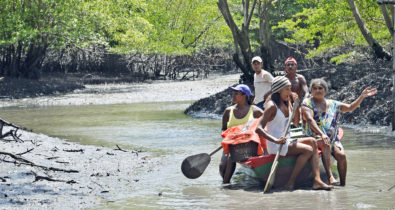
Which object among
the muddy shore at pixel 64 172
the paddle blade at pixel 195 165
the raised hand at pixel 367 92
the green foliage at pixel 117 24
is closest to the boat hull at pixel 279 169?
the paddle blade at pixel 195 165

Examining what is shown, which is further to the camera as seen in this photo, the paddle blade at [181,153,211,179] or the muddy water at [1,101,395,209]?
the paddle blade at [181,153,211,179]

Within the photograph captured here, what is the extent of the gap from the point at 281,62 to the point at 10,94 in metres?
24.6

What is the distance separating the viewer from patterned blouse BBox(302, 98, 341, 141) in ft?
27.2

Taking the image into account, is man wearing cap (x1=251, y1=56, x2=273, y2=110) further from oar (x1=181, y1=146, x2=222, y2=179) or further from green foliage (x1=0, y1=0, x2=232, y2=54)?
green foliage (x1=0, y1=0, x2=232, y2=54)

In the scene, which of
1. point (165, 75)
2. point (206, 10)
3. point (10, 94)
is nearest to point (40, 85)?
point (10, 94)

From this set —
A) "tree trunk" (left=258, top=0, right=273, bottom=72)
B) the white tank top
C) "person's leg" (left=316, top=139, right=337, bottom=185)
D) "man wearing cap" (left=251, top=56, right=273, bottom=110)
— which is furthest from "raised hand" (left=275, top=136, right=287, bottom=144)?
"tree trunk" (left=258, top=0, right=273, bottom=72)

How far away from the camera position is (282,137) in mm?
7938

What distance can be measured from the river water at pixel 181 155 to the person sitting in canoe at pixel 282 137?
26cm

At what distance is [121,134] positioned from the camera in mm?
16031

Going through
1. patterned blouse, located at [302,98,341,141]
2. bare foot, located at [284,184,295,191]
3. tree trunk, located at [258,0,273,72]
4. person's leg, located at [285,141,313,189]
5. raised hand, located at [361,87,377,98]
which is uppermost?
tree trunk, located at [258,0,273,72]

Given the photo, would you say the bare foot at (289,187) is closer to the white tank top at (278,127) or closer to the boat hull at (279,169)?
the boat hull at (279,169)

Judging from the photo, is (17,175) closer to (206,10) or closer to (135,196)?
(135,196)

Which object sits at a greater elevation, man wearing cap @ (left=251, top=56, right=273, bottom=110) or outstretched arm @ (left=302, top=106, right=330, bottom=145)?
man wearing cap @ (left=251, top=56, right=273, bottom=110)

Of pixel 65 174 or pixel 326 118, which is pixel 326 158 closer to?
pixel 326 118
